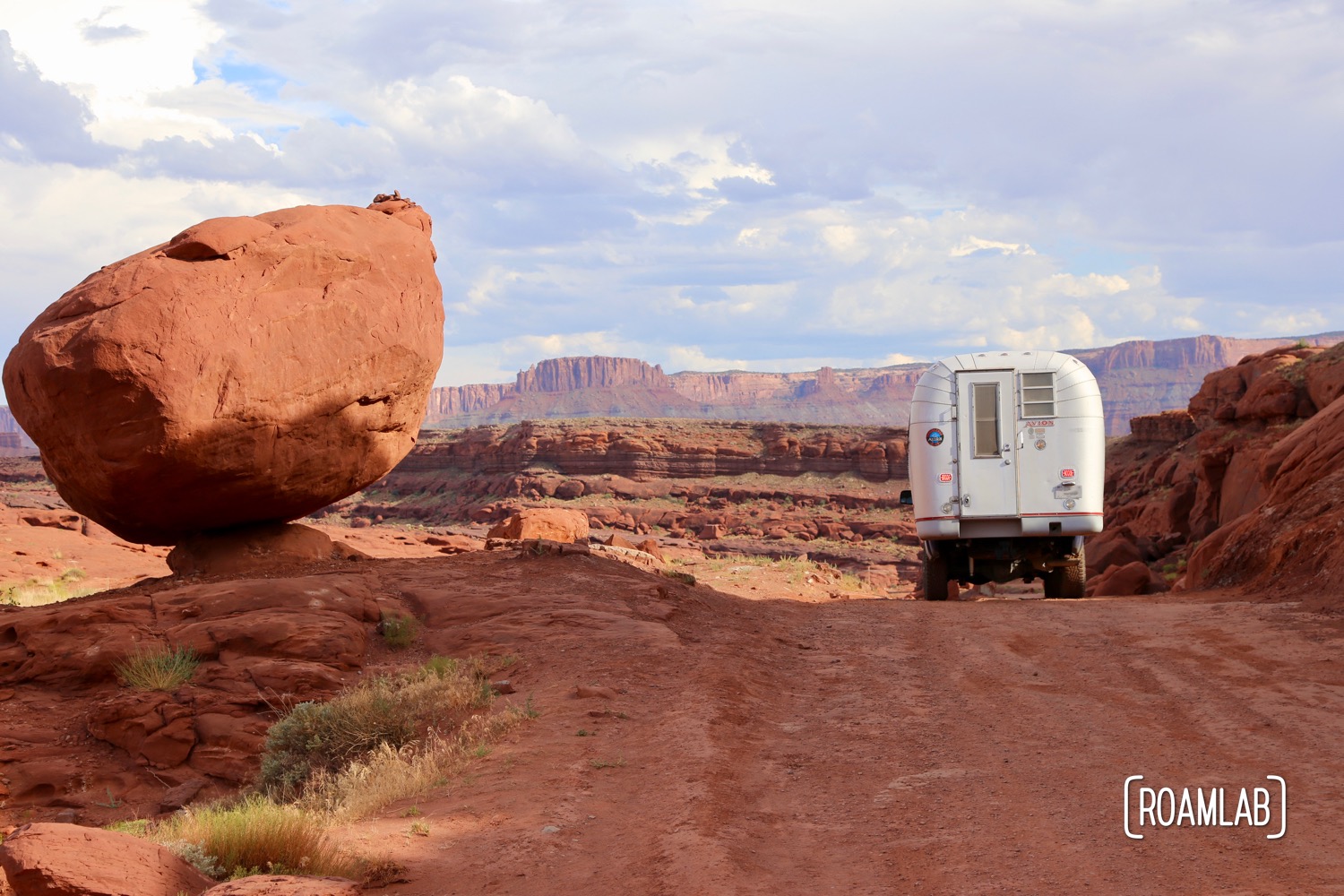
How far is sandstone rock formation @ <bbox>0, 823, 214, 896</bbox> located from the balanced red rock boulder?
6502 millimetres

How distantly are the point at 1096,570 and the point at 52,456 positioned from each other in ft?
61.8

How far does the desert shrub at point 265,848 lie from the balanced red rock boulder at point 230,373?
242 inches

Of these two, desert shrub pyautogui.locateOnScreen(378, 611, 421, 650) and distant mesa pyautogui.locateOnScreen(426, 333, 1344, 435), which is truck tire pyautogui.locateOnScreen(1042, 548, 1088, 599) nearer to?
desert shrub pyautogui.locateOnScreen(378, 611, 421, 650)

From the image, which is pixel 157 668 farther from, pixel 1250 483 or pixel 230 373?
pixel 1250 483

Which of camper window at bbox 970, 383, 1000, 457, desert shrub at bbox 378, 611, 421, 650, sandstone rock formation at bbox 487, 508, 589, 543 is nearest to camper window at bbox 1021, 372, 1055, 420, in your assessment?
camper window at bbox 970, 383, 1000, 457

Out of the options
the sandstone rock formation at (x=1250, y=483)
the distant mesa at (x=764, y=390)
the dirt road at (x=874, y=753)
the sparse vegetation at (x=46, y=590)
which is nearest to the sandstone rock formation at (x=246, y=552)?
the dirt road at (x=874, y=753)

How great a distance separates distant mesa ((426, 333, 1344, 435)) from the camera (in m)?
146

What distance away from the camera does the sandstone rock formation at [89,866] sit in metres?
4.09

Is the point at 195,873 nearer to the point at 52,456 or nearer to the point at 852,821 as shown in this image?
the point at 852,821

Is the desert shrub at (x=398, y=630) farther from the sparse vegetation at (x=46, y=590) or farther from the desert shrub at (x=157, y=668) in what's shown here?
the sparse vegetation at (x=46, y=590)

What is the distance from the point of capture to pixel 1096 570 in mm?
21516

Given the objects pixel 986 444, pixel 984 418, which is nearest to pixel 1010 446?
pixel 986 444

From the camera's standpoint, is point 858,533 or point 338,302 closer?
point 338,302

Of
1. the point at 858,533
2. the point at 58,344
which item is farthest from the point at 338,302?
the point at 858,533
